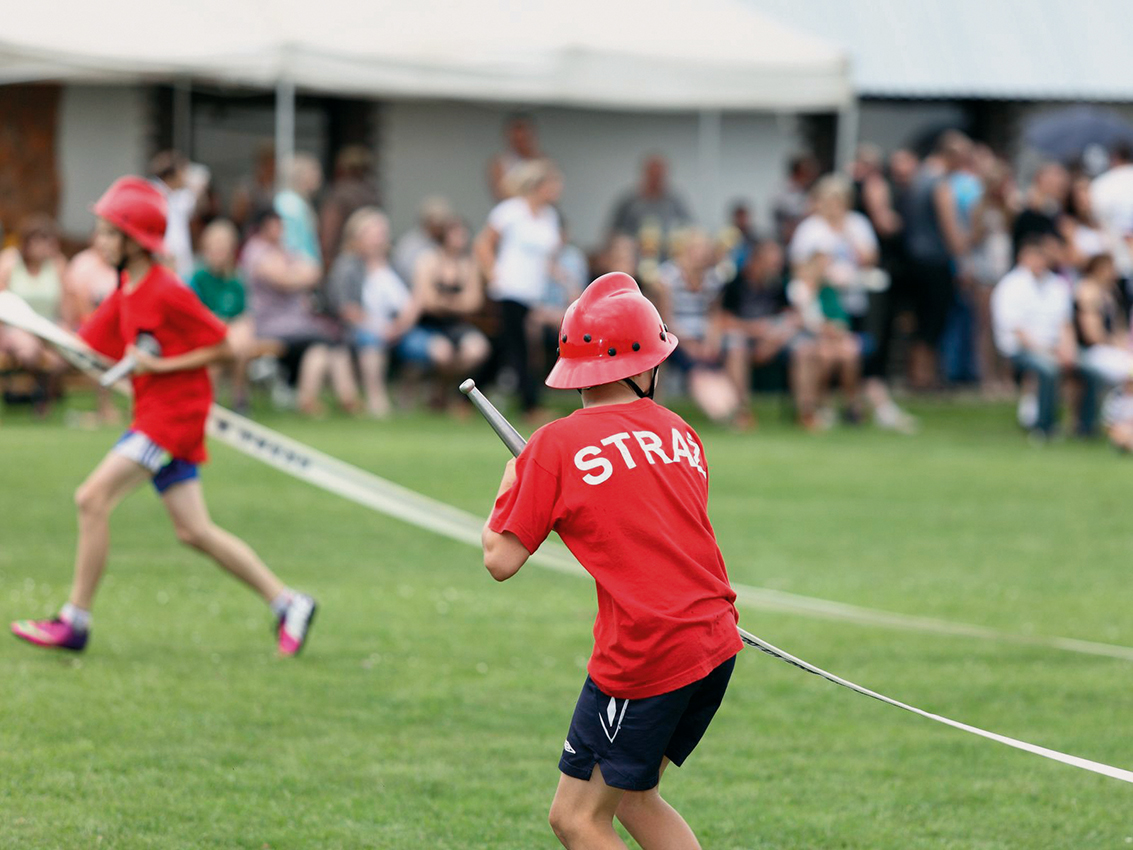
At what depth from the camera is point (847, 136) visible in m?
20.3

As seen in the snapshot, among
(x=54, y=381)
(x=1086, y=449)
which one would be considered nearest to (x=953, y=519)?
(x=1086, y=449)

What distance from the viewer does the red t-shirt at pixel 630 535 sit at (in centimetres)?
355

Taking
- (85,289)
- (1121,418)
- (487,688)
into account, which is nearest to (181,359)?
(487,688)

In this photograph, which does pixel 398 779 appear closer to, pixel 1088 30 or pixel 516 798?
pixel 516 798

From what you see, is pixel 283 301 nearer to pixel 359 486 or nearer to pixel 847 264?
pixel 847 264

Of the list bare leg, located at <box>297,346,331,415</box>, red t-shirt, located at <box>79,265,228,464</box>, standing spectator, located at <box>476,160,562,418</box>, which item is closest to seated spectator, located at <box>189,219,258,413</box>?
bare leg, located at <box>297,346,331,415</box>

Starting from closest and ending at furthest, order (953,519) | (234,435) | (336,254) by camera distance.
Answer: (234,435), (953,519), (336,254)

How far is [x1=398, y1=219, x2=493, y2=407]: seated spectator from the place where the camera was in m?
15.1

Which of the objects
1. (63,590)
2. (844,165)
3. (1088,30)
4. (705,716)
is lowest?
(63,590)

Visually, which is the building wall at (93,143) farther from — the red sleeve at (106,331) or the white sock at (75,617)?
the white sock at (75,617)

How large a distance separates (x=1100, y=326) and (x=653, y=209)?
526 centimetres

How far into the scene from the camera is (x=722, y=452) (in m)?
13.0

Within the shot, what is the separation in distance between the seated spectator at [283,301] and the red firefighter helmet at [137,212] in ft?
26.6

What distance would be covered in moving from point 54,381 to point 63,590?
7.27 m
